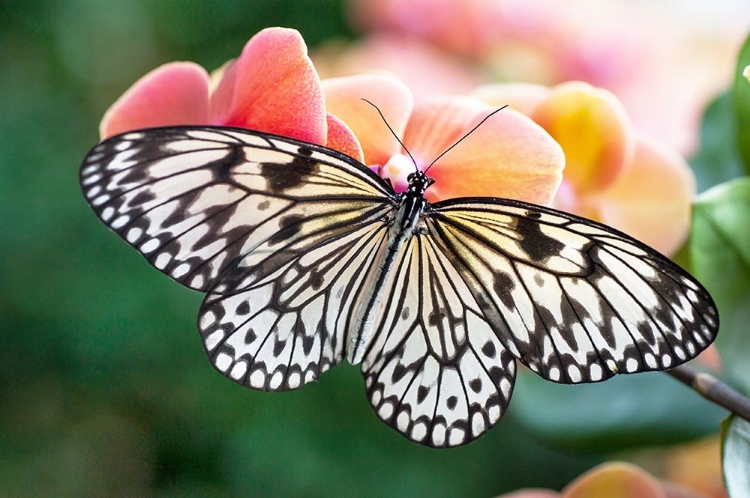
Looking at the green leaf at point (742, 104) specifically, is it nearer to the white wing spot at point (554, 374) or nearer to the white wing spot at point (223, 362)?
the white wing spot at point (554, 374)

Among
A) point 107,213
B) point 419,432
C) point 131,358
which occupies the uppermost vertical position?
point 107,213

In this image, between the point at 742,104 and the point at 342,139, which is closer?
the point at 342,139

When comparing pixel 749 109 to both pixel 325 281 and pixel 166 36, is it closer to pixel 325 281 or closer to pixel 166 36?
pixel 325 281

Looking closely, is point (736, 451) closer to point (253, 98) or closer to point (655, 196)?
point (655, 196)

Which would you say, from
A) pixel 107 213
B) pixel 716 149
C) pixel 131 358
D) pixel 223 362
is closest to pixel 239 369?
pixel 223 362

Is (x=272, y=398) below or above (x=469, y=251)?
below

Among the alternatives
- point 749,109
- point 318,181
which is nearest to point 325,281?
Answer: point 318,181
